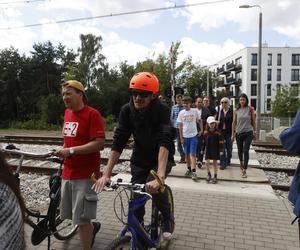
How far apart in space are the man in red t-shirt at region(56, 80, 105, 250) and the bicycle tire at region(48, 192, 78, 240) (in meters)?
0.28

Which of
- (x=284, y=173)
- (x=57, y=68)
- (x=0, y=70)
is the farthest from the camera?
(x=57, y=68)

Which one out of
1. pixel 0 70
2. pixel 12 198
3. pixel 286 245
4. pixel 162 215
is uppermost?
pixel 0 70

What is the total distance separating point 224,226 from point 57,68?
44024 mm

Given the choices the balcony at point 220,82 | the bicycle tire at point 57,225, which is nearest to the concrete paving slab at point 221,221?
the bicycle tire at point 57,225

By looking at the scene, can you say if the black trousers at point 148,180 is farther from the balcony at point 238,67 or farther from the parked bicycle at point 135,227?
the balcony at point 238,67

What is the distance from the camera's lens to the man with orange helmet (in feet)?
11.2

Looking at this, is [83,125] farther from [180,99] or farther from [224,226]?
[180,99]

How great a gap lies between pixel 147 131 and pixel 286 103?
3341 centimetres

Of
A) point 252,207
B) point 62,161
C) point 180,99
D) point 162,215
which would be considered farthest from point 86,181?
point 180,99

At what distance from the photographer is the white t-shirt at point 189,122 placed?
8898 millimetres

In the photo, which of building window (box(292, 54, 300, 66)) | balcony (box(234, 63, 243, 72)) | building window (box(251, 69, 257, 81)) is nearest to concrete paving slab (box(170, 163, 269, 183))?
building window (box(251, 69, 257, 81))

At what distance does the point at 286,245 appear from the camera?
15.7ft

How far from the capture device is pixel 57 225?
451 centimetres

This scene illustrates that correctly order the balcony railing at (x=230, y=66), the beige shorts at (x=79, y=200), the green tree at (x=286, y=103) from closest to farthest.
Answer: the beige shorts at (x=79, y=200) → the green tree at (x=286, y=103) → the balcony railing at (x=230, y=66)
